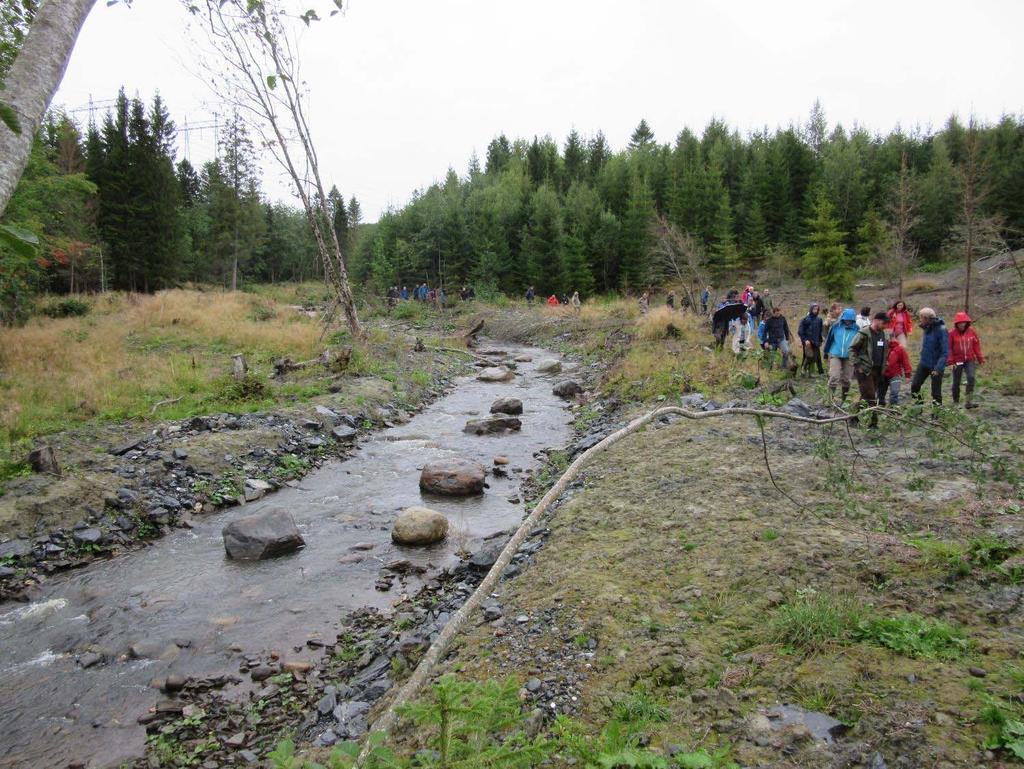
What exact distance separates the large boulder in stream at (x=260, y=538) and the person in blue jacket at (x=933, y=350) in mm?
9373

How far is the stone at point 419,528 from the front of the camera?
722 cm

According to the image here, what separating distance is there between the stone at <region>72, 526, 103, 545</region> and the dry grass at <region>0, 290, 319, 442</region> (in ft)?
10.3

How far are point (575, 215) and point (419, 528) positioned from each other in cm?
4473

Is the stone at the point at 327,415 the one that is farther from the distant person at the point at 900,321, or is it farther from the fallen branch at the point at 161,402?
the distant person at the point at 900,321

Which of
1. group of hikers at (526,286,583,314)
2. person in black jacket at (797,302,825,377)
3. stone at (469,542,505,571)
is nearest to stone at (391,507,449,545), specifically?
stone at (469,542,505,571)

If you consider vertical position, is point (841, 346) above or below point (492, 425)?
above

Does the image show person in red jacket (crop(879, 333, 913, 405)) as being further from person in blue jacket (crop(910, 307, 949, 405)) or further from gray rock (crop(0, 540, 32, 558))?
gray rock (crop(0, 540, 32, 558))

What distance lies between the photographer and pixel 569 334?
2895 cm

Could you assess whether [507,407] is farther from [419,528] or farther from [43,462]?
[43,462]

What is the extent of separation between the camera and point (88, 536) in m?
7.00

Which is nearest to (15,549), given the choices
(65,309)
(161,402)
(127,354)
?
(161,402)

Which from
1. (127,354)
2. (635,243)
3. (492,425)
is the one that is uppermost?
(635,243)

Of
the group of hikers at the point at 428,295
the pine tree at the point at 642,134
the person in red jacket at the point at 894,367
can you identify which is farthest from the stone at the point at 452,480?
the pine tree at the point at 642,134

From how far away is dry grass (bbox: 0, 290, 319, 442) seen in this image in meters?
10.4
